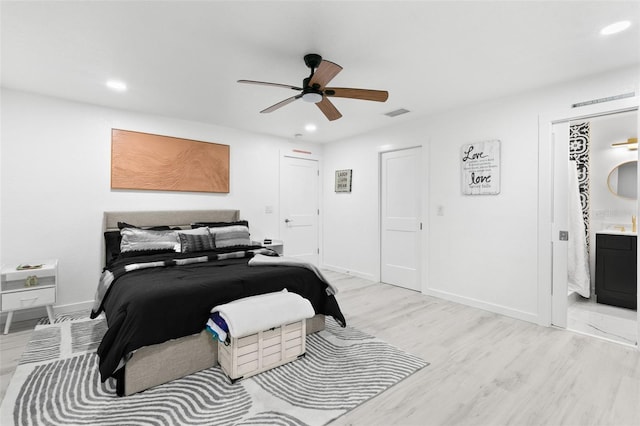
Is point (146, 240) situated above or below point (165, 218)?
below

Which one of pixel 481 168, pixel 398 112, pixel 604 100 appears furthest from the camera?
pixel 398 112

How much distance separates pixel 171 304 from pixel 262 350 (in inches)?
29.2

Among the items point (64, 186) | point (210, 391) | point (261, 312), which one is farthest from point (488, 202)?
point (64, 186)

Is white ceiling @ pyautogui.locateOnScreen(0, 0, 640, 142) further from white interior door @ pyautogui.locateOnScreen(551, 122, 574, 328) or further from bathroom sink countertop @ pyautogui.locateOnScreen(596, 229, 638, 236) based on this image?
bathroom sink countertop @ pyautogui.locateOnScreen(596, 229, 638, 236)

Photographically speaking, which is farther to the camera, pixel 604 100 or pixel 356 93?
pixel 604 100

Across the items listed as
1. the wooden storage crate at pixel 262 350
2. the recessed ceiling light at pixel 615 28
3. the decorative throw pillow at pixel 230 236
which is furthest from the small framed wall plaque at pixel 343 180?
the recessed ceiling light at pixel 615 28

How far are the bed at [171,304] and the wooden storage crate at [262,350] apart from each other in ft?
0.95

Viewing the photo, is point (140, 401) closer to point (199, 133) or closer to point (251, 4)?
point (251, 4)

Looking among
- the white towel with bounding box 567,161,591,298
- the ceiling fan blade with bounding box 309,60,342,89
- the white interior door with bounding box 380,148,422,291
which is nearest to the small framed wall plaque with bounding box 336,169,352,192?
the white interior door with bounding box 380,148,422,291

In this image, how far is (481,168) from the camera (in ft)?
12.1

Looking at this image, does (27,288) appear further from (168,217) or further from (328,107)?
(328,107)

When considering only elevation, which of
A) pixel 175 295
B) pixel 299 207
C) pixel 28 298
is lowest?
pixel 28 298

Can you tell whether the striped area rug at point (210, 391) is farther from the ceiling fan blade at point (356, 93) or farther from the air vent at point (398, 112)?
the air vent at point (398, 112)

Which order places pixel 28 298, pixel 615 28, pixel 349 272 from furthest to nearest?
pixel 349 272, pixel 28 298, pixel 615 28
